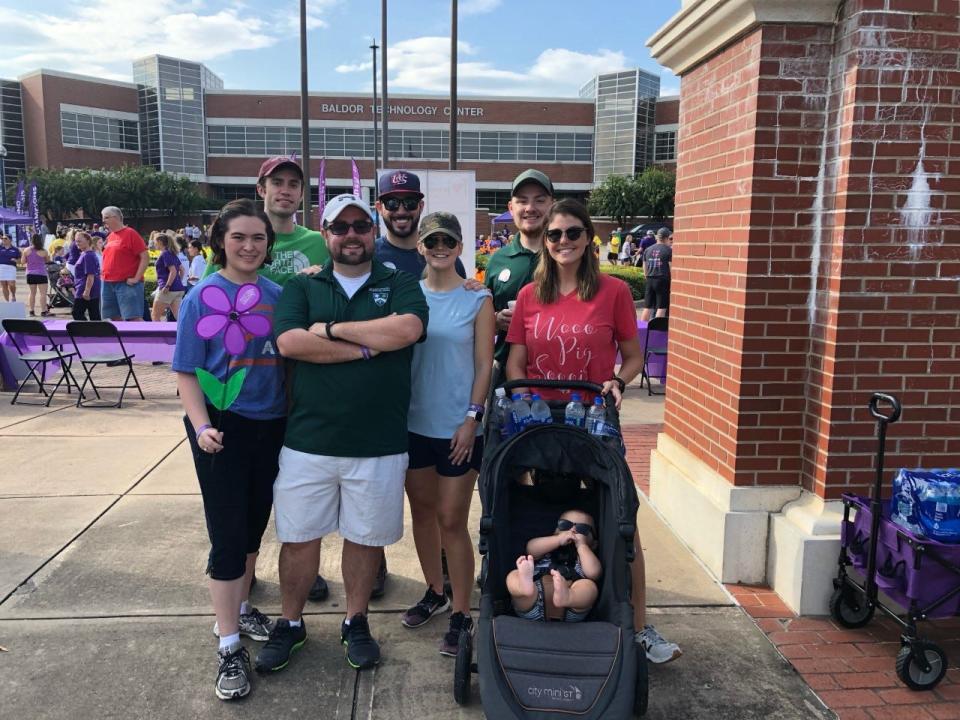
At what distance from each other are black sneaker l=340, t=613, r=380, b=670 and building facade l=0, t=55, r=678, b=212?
5868 cm

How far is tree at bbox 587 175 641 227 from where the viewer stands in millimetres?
53250

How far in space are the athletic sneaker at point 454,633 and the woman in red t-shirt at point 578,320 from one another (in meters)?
0.75

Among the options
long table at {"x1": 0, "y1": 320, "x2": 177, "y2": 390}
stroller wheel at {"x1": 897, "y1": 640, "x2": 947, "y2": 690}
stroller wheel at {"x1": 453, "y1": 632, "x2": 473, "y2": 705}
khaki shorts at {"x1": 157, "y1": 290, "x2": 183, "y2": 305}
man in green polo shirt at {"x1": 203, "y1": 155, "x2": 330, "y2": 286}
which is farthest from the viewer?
khaki shorts at {"x1": 157, "y1": 290, "x2": 183, "y2": 305}

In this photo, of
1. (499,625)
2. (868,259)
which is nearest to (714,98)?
(868,259)

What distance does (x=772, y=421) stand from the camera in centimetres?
389

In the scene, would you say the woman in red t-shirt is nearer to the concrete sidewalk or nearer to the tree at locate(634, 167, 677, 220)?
the concrete sidewalk

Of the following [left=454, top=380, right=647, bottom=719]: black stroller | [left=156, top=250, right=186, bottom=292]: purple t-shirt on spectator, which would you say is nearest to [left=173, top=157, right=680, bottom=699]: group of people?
[left=454, top=380, right=647, bottom=719]: black stroller

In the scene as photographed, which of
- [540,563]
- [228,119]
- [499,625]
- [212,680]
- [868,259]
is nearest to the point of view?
[499,625]

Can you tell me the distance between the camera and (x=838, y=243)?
354 cm

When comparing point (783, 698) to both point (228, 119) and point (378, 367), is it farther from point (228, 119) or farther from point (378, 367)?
point (228, 119)

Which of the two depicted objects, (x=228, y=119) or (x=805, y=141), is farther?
(x=228, y=119)

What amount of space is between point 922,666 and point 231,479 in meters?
2.90

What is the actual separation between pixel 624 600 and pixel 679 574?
4.87 ft

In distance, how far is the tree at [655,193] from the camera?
5211cm
